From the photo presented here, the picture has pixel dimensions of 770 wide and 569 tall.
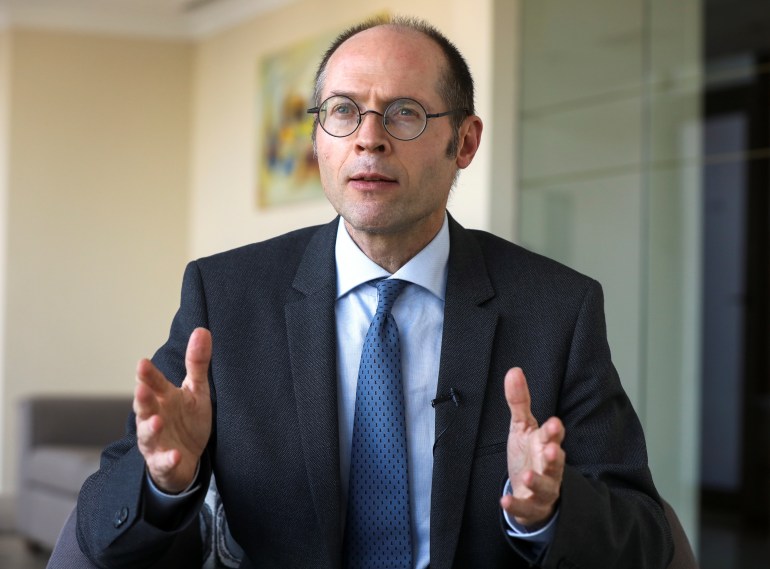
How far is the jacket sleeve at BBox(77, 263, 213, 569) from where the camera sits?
159 cm

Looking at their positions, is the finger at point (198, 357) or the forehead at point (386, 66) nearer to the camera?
the finger at point (198, 357)

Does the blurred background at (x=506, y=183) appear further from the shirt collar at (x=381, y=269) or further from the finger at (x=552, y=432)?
the finger at (x=552, y=432)

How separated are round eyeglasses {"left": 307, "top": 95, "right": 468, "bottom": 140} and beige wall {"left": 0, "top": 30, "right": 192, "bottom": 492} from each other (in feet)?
18.9

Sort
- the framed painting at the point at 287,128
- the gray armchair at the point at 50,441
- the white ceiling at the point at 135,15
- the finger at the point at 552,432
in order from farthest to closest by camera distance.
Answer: the white ceiling at the point at 135,15
the framed painting at the point at 287,128
the gray armchair at the point at 50,441
the finger at the point at 552,432

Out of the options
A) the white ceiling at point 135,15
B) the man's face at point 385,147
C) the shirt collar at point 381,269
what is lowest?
the shirt collar at point 381,269

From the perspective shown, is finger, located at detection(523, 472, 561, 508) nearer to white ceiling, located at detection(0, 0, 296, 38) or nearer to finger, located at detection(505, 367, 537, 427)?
finger, located at detection(505, 367, 537, 427)

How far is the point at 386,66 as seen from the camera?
191 cm

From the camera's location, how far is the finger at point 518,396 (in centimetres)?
154

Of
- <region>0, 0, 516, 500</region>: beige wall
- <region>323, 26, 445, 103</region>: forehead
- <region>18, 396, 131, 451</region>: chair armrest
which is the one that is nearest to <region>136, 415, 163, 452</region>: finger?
<region>323, 26, 445, 103</region>: forehead

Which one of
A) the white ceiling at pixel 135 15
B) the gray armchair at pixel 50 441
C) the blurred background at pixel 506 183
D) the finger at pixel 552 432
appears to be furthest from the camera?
the white ceiling at pixel 135 15

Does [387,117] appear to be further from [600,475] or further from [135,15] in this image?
[135,15]

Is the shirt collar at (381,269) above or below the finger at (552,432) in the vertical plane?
above

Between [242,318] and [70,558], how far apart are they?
0.49 metres

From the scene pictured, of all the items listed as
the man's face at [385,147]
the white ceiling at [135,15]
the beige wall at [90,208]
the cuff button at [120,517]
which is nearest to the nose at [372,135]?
the man's face at [385,147]
